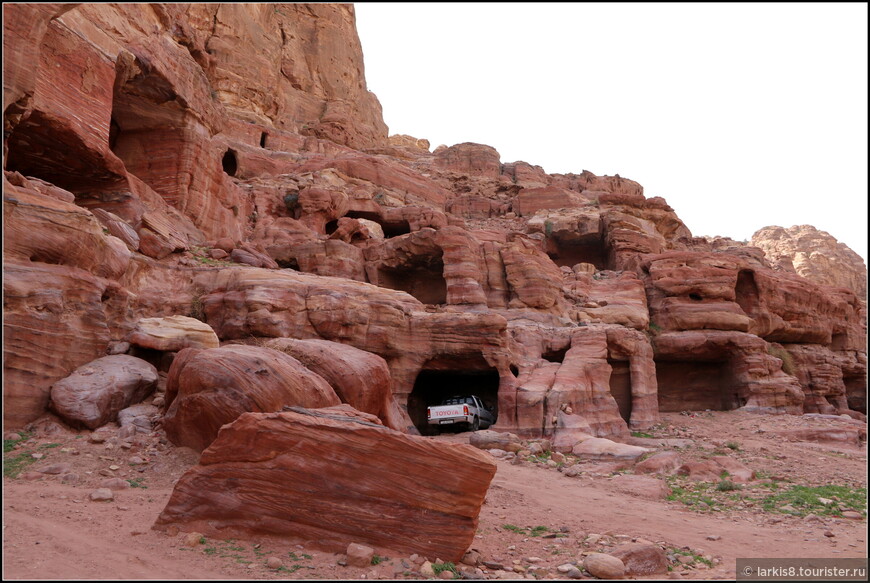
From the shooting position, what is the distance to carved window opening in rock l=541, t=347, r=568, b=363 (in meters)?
21.7

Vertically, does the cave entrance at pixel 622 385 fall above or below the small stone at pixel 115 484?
above

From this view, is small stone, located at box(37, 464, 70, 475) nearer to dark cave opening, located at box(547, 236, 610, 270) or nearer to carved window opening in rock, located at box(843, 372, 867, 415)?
dark cave opening, located at box(547, 236, 610, 270)

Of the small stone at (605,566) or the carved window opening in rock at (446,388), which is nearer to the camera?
the small stone at (605,566)

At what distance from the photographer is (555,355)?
72.3ft

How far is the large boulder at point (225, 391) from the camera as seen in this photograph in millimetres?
8914

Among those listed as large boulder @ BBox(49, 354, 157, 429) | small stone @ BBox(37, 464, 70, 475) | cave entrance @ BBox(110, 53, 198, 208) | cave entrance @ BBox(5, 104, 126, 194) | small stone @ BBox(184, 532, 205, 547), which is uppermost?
cave entrance @ BBox(110, 53, 198, 208)

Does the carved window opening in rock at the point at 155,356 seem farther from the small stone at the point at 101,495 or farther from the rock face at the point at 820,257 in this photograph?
the rock face at the point at 820,257

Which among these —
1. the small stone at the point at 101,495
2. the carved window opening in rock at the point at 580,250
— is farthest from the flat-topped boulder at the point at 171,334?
the carved window opening in rock at the point at 580,250

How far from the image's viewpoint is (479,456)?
6.87 meters

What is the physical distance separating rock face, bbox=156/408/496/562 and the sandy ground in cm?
24

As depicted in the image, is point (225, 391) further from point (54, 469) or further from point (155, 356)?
point (155, 356)

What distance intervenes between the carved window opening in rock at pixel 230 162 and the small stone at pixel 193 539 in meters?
34.7

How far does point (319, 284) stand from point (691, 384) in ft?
70.1

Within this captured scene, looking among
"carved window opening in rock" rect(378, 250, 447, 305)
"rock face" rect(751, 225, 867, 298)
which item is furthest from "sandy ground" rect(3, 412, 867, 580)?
"rock face" rect(751, 225, 867, 298)
